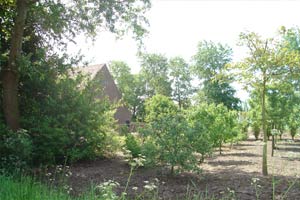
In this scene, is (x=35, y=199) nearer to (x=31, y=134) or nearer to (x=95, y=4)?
(x=31, y=134)

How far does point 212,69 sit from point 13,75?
34.4m

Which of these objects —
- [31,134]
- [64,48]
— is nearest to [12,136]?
[31,134]

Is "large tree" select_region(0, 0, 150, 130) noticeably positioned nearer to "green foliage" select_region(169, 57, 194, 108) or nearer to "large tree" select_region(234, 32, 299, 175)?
"large tree" select_region(234, 32, 299, 175)

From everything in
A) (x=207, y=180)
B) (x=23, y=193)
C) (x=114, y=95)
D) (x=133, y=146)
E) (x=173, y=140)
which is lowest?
(x=207, y=180)

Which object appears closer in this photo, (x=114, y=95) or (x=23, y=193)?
(x=23, y=193)

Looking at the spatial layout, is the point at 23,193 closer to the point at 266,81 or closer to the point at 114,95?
the point at 266,81

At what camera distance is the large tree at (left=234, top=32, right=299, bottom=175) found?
6.73 m

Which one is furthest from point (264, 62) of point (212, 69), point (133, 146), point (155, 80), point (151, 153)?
point (155, 80)

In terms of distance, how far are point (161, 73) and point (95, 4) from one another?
134 ft

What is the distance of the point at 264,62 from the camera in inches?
266

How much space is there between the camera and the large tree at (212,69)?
3741 cm

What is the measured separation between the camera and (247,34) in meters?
6.98

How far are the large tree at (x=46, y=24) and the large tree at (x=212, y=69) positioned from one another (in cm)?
2929

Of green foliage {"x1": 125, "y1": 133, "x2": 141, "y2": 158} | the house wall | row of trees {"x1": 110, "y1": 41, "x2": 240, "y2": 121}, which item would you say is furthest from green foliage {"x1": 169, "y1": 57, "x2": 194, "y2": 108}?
green foliage {"x1": 125, "y1": 133, "x2": 141, "y2": 158}
